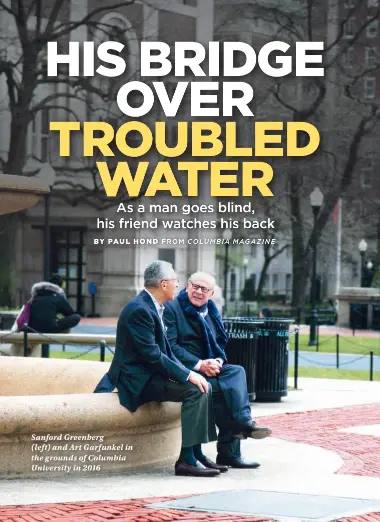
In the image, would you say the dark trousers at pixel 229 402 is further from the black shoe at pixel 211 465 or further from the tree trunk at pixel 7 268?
the tree trunk at pixel 7 268

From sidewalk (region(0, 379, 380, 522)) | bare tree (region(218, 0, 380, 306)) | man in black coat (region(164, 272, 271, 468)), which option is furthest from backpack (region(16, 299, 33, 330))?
bare tree (region(218, 0, 380, 306))

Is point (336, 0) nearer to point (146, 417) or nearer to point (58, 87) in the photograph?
point (58, 87)

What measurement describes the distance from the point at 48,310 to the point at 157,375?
9.39 meters

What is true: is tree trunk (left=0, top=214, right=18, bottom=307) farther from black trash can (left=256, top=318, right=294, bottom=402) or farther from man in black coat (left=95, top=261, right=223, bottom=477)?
man in black coat (left=95, top=261, right=223, bottom=477)

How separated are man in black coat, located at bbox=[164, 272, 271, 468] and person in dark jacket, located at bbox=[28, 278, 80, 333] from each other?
8.64 metres

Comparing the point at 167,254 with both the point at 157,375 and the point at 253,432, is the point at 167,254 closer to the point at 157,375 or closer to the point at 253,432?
the point at 253,432

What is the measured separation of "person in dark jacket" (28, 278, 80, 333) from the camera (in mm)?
18797

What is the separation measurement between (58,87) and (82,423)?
38.1 meters

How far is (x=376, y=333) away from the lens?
136 feet

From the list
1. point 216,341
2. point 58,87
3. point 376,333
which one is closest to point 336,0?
point 58,87

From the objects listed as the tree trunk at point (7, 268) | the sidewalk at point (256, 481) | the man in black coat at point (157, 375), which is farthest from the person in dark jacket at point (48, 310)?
the tree trunk at point (7, 268)

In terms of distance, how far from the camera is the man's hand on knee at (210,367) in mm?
9883

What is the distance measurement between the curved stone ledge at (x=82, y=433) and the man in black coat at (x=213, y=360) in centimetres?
36

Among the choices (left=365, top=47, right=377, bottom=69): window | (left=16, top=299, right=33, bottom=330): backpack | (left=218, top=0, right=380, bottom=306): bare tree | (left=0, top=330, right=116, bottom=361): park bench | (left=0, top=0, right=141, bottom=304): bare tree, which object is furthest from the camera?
(left=218, top=0, right=380, bottom=306): bare tree
